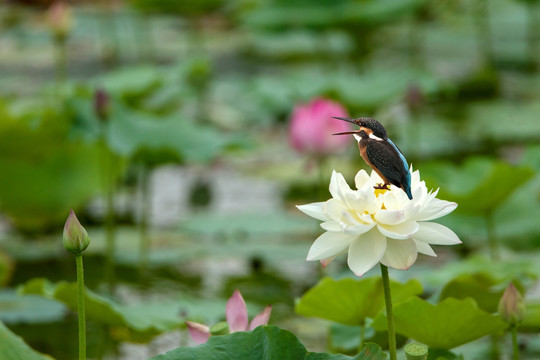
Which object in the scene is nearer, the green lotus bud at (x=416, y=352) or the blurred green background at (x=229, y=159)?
the green lotus bud at (x=416, y=352)

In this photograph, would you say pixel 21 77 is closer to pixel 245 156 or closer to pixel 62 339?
Answer: pixel 245 156

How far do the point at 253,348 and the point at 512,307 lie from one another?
13.9 inches

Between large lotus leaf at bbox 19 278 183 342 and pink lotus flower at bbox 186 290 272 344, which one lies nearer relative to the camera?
pink lotus flower at bbox 186 290 272 344

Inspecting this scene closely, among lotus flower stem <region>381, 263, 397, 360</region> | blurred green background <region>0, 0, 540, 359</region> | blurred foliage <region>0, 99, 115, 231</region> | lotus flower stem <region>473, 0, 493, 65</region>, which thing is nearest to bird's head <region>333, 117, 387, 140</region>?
lotus flower stem <region>381, 263, 397, 360</region>

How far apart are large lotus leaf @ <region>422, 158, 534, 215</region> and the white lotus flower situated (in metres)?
1.00

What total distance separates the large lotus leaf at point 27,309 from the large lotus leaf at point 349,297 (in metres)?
1.01

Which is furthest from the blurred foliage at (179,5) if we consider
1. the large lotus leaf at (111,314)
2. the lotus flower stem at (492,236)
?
the large lotus leaf at (111,314)

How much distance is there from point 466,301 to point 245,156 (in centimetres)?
246

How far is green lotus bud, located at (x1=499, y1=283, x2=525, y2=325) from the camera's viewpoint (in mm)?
1245

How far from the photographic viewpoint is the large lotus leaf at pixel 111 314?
59.7 inches

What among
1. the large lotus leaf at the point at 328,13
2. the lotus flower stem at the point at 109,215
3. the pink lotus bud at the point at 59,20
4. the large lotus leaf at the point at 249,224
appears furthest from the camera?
the large lotus leaf at the point at 328,13

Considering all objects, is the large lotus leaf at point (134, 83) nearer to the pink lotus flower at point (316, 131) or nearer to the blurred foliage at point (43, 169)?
the blurred foliage at point (43, 169)

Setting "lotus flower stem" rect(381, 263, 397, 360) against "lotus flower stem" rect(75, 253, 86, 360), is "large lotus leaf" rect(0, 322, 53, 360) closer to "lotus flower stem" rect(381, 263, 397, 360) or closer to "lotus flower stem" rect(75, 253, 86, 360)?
"lotus flower stem" rect(75, 253, 86, 360)

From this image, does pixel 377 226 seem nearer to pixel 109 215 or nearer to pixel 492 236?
pixel 492 236
